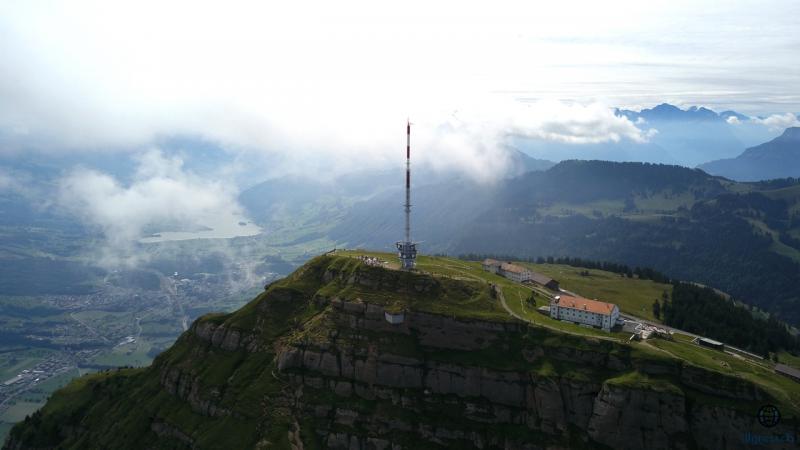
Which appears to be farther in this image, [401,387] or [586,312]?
[586,312]

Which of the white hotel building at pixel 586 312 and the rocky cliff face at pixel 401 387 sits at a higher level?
the white hotel building at pixel 586 312

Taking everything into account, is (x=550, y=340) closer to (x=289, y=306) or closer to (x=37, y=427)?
(x=289, y=306)

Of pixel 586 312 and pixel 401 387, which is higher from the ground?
pixel 586 312

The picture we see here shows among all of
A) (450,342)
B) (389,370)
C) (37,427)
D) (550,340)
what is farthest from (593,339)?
(37,427)

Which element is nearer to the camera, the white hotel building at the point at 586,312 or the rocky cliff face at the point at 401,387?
the rocky cliff face at the point at 401,387
